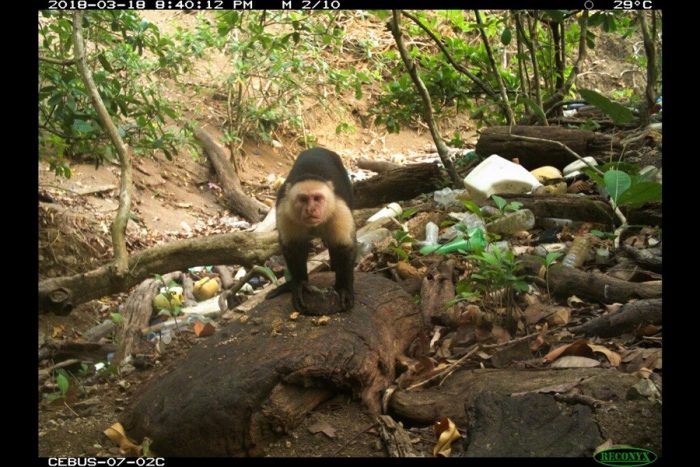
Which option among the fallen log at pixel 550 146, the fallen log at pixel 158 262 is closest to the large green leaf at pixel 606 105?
the fallen log at pixel 550 146

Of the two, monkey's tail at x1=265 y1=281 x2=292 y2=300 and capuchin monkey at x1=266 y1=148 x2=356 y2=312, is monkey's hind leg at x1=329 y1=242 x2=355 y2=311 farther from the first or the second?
monkey's tail at x1=265 y1=281 x2=292 y2=300

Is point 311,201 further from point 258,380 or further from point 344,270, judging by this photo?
point 258,380

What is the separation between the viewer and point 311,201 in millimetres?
3445

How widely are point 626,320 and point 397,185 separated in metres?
2.96

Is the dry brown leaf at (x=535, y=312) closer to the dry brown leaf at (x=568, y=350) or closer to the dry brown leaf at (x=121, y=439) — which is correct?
the dry brown leaf at (x=568, y=350)

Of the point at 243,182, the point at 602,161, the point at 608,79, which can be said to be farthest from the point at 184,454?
the point at 608,79

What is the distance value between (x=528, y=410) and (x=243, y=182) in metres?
3.95

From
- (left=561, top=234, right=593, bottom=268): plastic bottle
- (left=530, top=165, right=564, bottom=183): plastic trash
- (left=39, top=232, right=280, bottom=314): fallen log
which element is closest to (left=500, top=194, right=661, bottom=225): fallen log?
(left=561, top=234, right=593, bottom=268): plastic bottle

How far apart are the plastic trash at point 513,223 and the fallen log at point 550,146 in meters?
1.09

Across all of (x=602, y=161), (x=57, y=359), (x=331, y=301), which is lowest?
(x=57, y=359)

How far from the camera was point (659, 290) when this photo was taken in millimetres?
3209

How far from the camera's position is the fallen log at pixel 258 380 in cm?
238

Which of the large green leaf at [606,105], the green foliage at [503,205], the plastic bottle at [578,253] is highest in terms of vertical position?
→ the large green leaf at [606,105]
